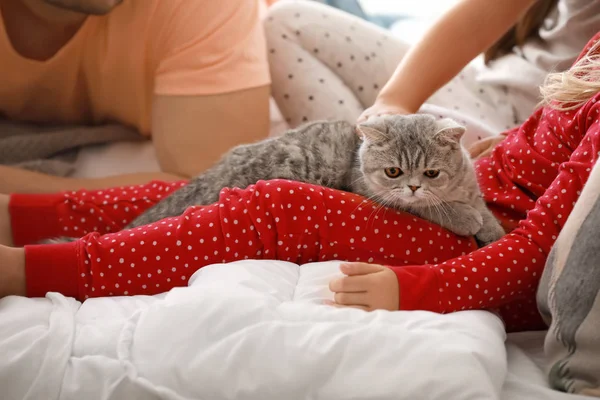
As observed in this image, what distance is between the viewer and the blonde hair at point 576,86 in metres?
1.20

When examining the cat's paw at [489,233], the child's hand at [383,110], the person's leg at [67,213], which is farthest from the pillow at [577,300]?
the person's leg at [67,213]

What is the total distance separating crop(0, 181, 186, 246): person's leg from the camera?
54.1 inches

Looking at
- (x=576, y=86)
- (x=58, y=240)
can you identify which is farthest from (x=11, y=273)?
(x=576, y=86)

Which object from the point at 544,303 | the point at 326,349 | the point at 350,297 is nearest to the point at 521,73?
the point at 544,303

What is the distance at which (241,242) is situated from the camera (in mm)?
1166

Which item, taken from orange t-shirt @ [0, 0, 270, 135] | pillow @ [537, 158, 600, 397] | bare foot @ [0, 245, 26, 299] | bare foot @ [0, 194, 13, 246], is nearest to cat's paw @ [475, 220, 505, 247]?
pillow @ [537, 158, 600, 397]

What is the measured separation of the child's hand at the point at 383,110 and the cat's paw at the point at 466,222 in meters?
0.34

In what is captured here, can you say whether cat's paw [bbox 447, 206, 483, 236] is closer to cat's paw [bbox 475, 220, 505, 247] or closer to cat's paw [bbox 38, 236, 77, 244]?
cat's paw [bbox 475, 220, 505, 247]

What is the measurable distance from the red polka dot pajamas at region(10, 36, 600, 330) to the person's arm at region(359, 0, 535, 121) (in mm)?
321

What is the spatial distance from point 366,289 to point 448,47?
774 mm

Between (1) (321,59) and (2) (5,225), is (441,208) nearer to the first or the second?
(1) (321,59)

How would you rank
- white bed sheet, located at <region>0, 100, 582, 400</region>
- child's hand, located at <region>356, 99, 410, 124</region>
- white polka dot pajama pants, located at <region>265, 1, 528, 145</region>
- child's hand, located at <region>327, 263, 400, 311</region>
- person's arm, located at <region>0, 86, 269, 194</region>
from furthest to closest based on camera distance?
white polka dot pajama pants, located at <region>265, 1, 528, 145</region> → person's arm, located at <region>0, 86, 269, 194</region> → child's hand, located at <region>356, 99, 410, 124</region> → child's hand, located at <region>327, 263, 400, 311</region> → white bed sheet, located at <region>0, 100, 582, 400</region>

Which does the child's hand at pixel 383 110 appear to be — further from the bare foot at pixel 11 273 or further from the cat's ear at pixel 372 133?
the bare foot at pixel 11 273

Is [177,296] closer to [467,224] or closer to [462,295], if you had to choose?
[462,295]
